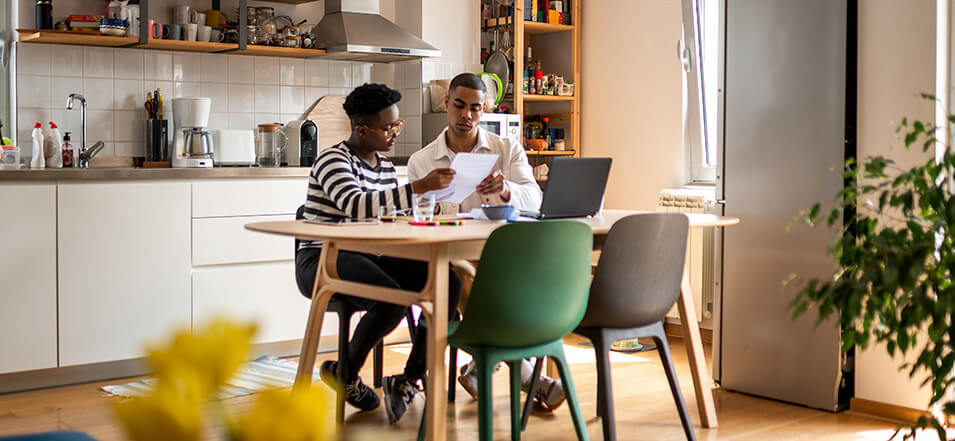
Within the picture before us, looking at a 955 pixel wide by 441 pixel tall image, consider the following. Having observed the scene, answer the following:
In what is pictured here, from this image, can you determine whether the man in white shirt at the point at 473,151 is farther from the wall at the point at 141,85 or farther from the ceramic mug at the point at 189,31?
the wall at the point at 141,85

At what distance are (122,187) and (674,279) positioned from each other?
2.34 meters

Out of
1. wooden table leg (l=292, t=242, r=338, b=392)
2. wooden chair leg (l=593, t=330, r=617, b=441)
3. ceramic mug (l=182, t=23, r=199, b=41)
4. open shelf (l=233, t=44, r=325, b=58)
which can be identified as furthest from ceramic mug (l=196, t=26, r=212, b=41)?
wooden chair leg (l=593, t=330, r=617, b=441)

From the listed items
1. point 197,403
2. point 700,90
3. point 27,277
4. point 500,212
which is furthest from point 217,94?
point 197,403

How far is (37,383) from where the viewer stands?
3838 mm

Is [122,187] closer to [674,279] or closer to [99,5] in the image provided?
[99,5]

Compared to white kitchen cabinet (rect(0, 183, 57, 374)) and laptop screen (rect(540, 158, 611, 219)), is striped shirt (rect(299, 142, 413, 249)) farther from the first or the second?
→ white kitchen cabinet (rect(0, 183, 57, 374))

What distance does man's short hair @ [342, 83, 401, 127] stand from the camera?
10.1 ft

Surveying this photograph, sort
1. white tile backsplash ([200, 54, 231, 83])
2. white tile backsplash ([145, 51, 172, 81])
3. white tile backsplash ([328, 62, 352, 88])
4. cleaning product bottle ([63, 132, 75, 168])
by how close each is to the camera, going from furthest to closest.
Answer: white tile backsplash ([328, 62, 352, 88]) → white tile backsplash ([200, 54, 231, 83]) → white tile backsplash ([145, 51, 172, 81]) → cleaning product bottle ([63, 132, 75, 168])

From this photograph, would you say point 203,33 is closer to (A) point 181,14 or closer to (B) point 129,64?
(A) point 181,14

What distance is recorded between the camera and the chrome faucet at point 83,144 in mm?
4293

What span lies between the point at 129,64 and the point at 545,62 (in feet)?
7.92

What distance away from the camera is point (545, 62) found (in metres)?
5.78

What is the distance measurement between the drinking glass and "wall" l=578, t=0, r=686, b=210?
2466 millimetres

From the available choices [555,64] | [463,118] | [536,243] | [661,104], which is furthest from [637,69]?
[536,243]
